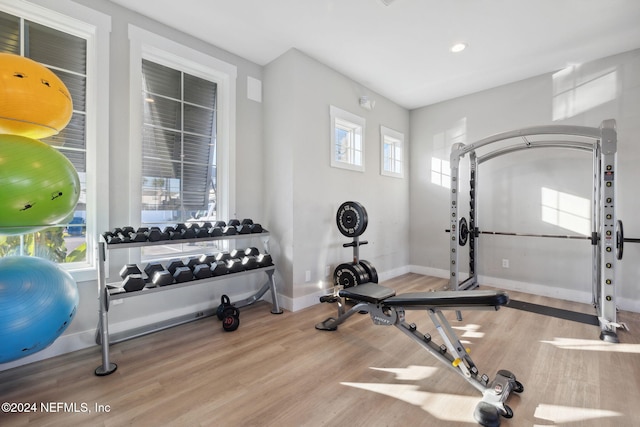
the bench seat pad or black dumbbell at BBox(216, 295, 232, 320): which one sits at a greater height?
the bench seat pad

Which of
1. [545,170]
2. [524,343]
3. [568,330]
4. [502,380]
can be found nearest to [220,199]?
[502,380]

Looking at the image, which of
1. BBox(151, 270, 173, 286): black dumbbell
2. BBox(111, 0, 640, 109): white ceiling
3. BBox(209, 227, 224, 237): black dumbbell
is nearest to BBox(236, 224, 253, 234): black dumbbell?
BBox(209, 227, 224, 237): black dumbbell

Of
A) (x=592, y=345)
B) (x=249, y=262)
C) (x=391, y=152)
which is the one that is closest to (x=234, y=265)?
(x=249, y=262)

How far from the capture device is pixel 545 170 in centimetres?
379

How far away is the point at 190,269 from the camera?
253cm

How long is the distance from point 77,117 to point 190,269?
1624 mm

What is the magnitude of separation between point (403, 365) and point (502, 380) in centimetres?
64

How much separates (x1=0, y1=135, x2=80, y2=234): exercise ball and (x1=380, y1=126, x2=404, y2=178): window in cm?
389

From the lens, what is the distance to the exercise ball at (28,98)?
4.89ft

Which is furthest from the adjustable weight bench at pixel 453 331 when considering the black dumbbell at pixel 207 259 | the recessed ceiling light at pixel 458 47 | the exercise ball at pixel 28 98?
the recessed ceiling light at pixel 458 47

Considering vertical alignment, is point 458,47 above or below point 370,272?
above

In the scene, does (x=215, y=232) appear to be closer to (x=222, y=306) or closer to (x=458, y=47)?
(x=222, y=306)

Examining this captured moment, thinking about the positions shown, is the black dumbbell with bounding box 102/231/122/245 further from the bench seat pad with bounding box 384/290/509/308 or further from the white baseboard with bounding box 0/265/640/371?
the bench seat pad with bounding box 384/290/509/308

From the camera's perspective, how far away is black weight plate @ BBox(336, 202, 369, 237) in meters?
3.36
